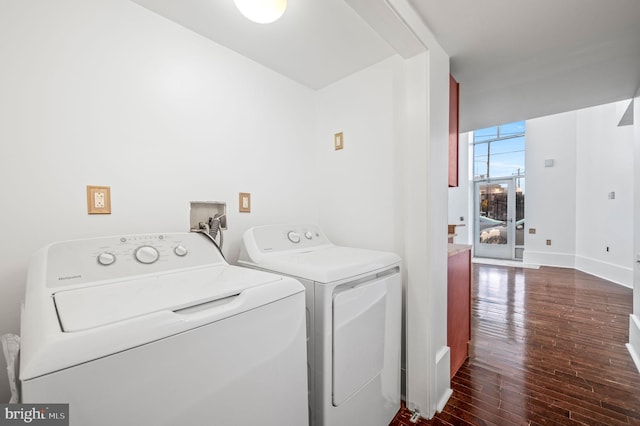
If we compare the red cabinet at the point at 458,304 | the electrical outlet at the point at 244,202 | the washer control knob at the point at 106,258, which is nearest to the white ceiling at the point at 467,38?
the electrical outlet at the point at 244,202

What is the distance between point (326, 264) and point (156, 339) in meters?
0.74

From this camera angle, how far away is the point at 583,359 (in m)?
2.12

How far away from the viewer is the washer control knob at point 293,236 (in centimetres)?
173

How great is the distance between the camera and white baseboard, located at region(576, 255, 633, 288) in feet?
12.9

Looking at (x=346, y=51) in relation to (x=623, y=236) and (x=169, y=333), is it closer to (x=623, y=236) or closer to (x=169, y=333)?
(x=169, y=333)

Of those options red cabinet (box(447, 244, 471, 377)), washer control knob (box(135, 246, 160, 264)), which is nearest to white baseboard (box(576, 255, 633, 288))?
red cabinet (box(447, 244, 471, 377))

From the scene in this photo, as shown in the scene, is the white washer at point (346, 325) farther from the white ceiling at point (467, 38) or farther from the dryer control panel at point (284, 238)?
the white ceiling at point (467, 38)

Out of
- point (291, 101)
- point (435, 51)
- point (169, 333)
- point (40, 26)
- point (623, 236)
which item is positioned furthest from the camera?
point (623, 236)

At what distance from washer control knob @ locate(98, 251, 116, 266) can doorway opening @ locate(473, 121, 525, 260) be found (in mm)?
6924

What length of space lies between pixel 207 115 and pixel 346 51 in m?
0.97

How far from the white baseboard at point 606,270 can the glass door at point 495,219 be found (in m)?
1.18


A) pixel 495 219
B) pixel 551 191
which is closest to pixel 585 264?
pixel 551 191

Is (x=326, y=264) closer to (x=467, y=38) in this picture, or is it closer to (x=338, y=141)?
(x=338, y=141)

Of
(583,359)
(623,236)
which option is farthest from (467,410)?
(623,236)
